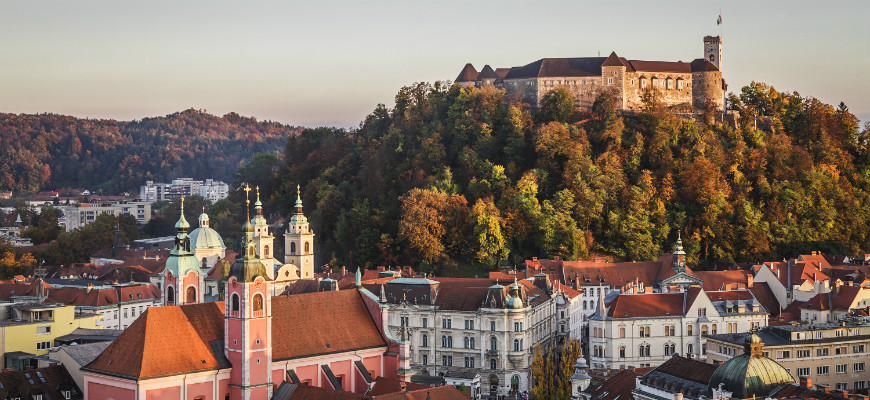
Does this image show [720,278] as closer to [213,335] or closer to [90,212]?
[213,335]

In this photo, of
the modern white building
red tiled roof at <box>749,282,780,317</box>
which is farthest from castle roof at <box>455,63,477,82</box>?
the modern white building

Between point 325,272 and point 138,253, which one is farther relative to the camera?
point 138,253

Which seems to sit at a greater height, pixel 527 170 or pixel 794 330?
pixel 527 170

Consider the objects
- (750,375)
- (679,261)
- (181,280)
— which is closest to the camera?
(750,375)

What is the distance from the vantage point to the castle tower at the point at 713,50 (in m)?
118

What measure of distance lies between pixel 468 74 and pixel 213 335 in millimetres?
70099

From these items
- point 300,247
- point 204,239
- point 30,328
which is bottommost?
point 30,328

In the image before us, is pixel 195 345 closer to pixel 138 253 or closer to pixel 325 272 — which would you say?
pixel 325 272

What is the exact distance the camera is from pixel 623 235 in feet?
326

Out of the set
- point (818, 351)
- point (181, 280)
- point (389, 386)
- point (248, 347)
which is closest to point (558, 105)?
→ point (818, 351)

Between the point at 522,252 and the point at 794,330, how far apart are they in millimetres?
40393

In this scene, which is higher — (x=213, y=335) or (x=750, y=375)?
(x=213, y=335)

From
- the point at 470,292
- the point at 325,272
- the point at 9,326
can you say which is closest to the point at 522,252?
the point at 325,272

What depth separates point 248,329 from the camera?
4984 centimetres
